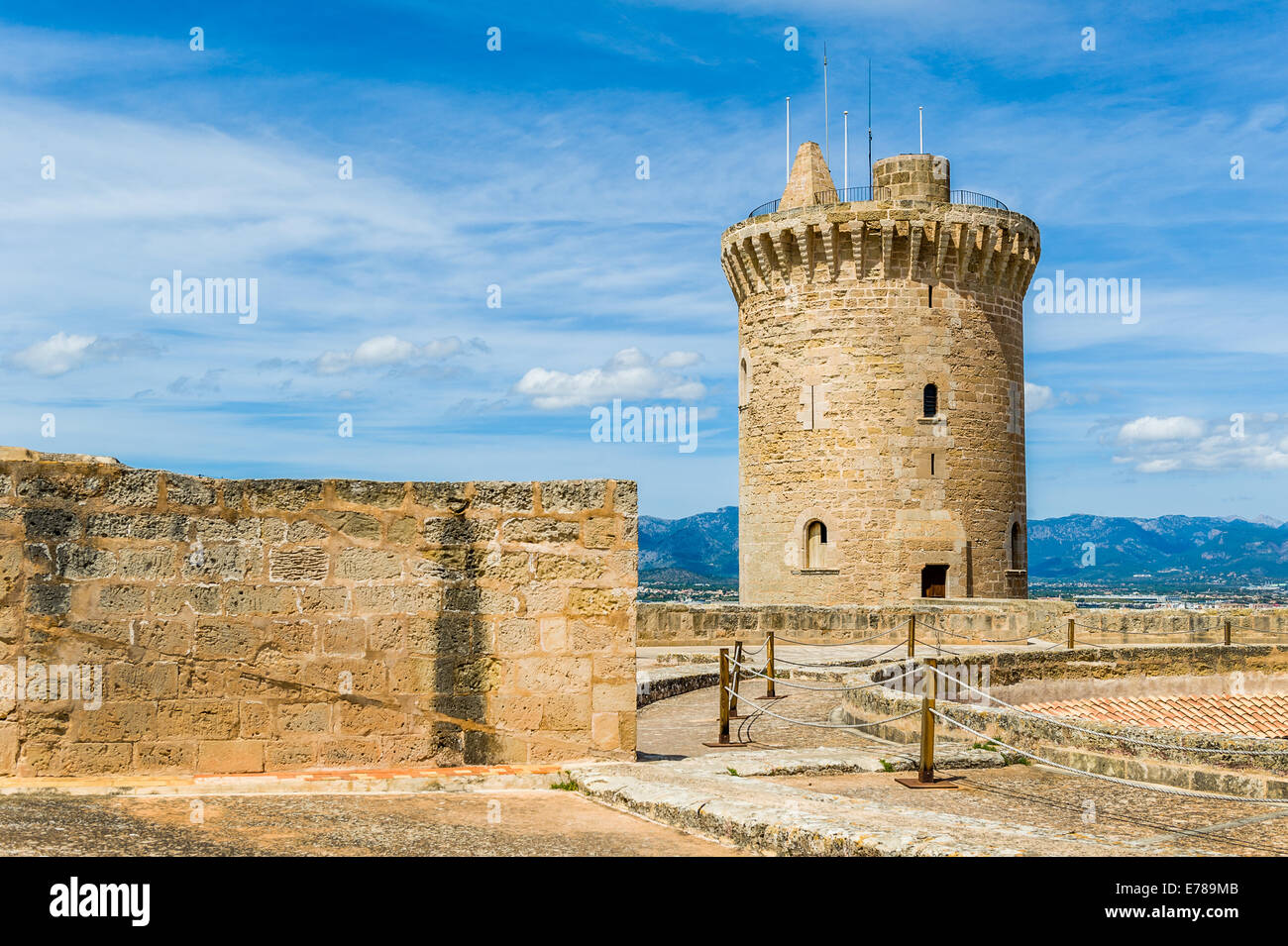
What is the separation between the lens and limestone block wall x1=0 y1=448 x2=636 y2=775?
6.42 m

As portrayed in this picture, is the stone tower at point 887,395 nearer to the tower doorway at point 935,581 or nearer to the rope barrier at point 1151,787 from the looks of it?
the tower doorway at point 935,581

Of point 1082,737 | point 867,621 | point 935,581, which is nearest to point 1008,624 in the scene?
point 867,621

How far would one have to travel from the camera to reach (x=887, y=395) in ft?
81.0

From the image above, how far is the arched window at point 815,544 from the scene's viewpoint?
82.2 feet

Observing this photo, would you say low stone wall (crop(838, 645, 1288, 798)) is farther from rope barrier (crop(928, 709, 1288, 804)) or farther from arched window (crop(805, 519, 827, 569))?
arched window (crop(805, 519, 827, 569))

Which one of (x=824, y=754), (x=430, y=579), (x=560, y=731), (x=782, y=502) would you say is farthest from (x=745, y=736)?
(x=782, y=502)

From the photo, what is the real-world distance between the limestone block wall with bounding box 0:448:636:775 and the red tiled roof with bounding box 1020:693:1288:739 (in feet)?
32.4

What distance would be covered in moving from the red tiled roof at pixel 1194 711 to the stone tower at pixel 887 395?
25.6 feet

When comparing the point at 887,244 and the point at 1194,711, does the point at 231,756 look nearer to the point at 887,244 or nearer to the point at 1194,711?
the point at 1194,711

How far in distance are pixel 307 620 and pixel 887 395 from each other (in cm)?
1941

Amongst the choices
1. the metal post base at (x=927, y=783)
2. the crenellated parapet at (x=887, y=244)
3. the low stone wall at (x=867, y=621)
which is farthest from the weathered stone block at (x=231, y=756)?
the crenellated parapet at (x=887, y=244)
